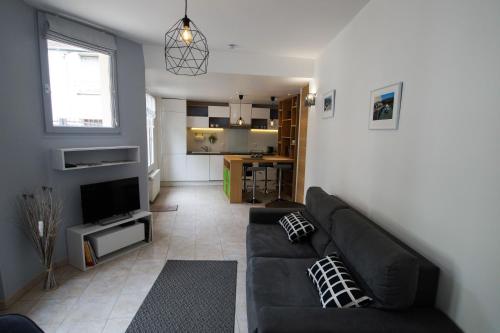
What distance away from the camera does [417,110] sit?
1620 millimetres

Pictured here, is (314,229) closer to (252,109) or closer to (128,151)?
(128,151)

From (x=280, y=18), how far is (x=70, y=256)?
11.3ft

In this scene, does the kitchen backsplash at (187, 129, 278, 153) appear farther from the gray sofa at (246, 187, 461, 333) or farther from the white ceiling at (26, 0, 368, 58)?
the gray sofa at (246, 187, 461, 333)

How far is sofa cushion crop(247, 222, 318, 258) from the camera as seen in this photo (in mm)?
2283

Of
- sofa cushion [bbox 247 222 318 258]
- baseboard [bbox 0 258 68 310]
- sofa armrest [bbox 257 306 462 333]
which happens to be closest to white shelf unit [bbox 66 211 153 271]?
baseboard [bbox 0 258 68 310]

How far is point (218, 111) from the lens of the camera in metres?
7.14

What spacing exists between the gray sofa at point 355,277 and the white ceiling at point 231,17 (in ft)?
6.10

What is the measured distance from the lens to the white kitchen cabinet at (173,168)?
269 inches

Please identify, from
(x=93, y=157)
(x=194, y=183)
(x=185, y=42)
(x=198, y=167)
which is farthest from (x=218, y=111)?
(x=185, y=42)

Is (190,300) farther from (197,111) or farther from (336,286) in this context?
(197,111)

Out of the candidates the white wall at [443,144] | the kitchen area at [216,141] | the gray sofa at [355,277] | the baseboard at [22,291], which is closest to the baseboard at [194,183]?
the kitchen area at [216,141]

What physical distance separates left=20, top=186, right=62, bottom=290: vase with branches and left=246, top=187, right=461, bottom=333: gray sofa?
193 centimetres

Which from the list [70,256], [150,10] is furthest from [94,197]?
[150,10]

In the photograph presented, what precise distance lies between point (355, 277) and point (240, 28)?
2711 mm
